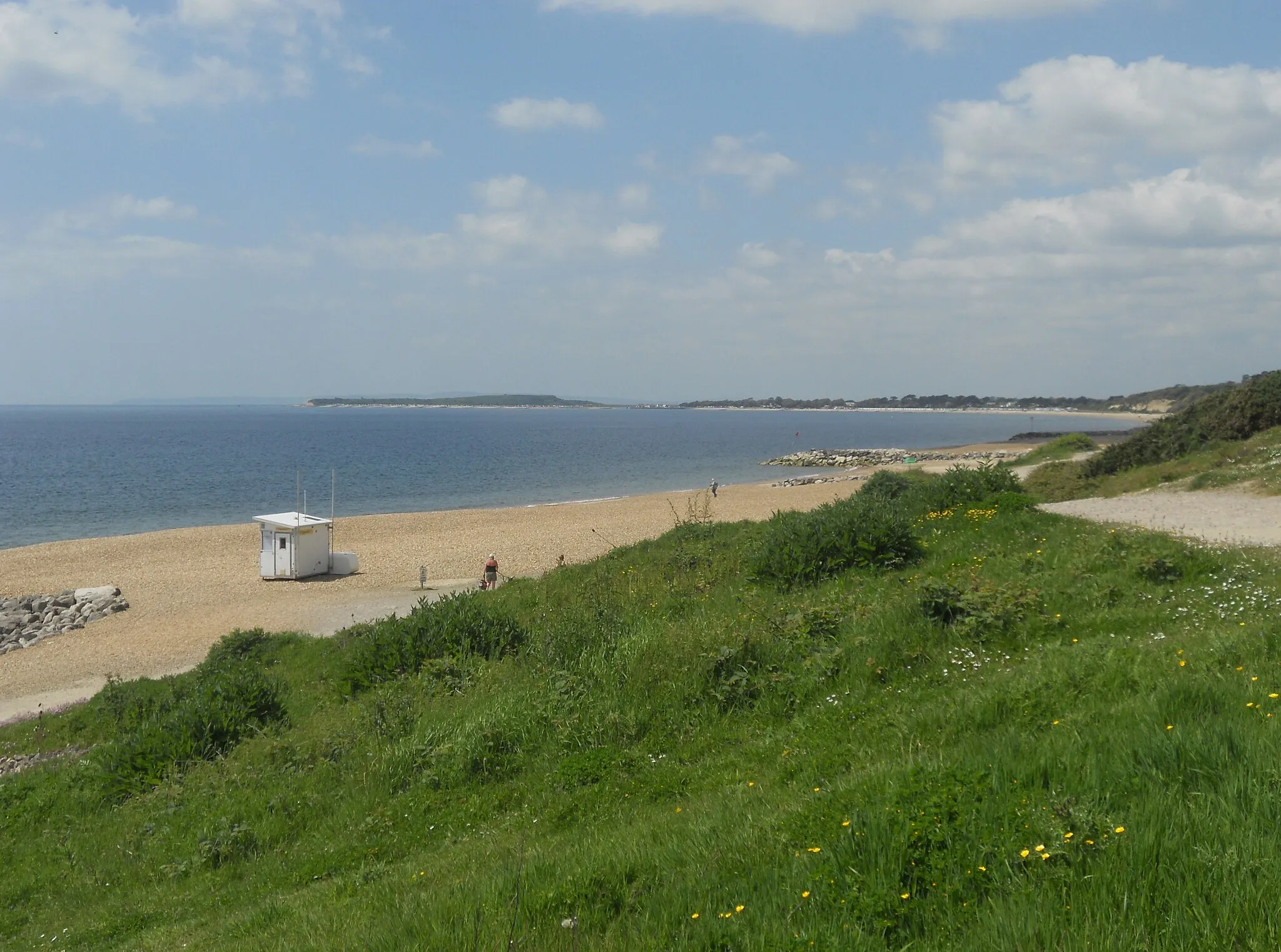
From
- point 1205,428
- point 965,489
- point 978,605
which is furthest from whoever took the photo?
point 1205,428

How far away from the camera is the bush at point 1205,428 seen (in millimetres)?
26422

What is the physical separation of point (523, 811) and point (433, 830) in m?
0.76

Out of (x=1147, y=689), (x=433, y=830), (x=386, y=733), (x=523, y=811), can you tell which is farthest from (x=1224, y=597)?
(x=386, y=733)

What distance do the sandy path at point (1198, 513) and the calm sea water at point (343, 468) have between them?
36.2m

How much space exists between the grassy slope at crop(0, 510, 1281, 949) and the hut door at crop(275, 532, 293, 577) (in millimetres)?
14190

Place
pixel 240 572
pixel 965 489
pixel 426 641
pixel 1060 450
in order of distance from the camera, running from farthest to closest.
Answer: pixel 1060 450
pixel 240 572
pixel 965 489
pixel 426 641

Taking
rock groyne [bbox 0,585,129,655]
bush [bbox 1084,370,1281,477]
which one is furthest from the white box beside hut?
bush [bbox 1084,370,1281,477]

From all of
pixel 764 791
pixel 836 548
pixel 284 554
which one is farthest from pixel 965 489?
pixel 284 554

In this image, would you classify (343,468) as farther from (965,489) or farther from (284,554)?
(965,489)

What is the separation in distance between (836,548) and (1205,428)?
21342 millimetres

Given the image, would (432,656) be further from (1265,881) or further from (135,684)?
(1265,881)

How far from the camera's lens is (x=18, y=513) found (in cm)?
4550

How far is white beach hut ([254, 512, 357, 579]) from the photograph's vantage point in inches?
1034

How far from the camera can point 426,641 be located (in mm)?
11547
